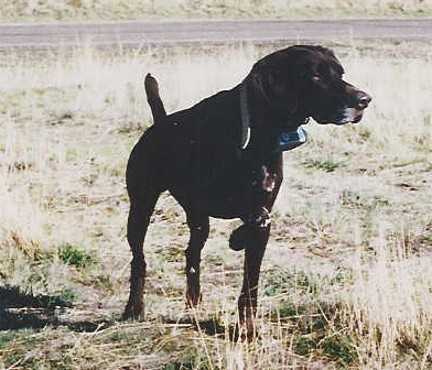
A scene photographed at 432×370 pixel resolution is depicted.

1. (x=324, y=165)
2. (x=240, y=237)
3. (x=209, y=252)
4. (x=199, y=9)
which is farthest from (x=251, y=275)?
(x=199, y=9)

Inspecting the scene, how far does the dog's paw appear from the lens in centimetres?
399

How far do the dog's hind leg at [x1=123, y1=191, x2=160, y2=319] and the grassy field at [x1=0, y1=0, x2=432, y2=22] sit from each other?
21.2 metres

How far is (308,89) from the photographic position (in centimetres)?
385

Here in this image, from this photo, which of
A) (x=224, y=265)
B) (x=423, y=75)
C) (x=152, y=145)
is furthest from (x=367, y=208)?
(x=423, y=75)

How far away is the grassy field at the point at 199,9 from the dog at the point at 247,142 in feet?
70.3

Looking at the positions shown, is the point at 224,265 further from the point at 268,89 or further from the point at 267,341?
the point at 268,89

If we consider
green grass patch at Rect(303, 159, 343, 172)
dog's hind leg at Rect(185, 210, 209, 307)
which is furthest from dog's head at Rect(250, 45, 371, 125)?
green grass patch at Rect(303, 159, 343, 172)

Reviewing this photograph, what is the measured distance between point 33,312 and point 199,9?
899 inches

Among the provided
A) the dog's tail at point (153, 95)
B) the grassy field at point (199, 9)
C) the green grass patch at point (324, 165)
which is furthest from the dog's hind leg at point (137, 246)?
the grassy field at point (199, 9)

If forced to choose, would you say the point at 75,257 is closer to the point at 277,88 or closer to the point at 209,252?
the point at 209,252

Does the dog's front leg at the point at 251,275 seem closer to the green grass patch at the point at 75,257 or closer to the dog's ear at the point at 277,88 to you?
the dog's ear at the point at 277,88

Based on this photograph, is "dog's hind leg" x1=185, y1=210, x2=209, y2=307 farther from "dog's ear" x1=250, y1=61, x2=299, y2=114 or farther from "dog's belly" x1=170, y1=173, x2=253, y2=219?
"dog's ear" x1=250, y1=61, x2=299, y2=114

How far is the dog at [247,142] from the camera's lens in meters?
3.84

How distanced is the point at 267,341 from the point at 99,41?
1594cm
